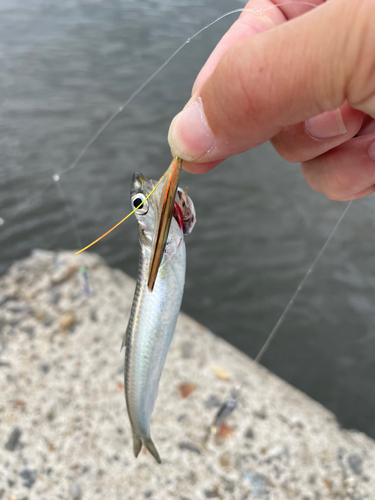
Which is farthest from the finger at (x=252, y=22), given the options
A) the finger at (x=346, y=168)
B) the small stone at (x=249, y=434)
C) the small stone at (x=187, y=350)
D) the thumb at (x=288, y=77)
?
the small stone at (x=249, y=434)

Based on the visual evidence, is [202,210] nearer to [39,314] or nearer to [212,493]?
[39,314]

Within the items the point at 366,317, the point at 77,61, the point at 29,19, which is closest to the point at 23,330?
the point at 366,317

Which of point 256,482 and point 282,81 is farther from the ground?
point 282,81

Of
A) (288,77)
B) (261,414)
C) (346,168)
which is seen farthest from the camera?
(261,414)

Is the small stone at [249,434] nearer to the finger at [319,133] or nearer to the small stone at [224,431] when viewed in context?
the small stone at [224,431]

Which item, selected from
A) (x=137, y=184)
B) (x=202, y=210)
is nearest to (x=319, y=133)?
(x=137, y=184)

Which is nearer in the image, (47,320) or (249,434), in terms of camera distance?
(249,434)
